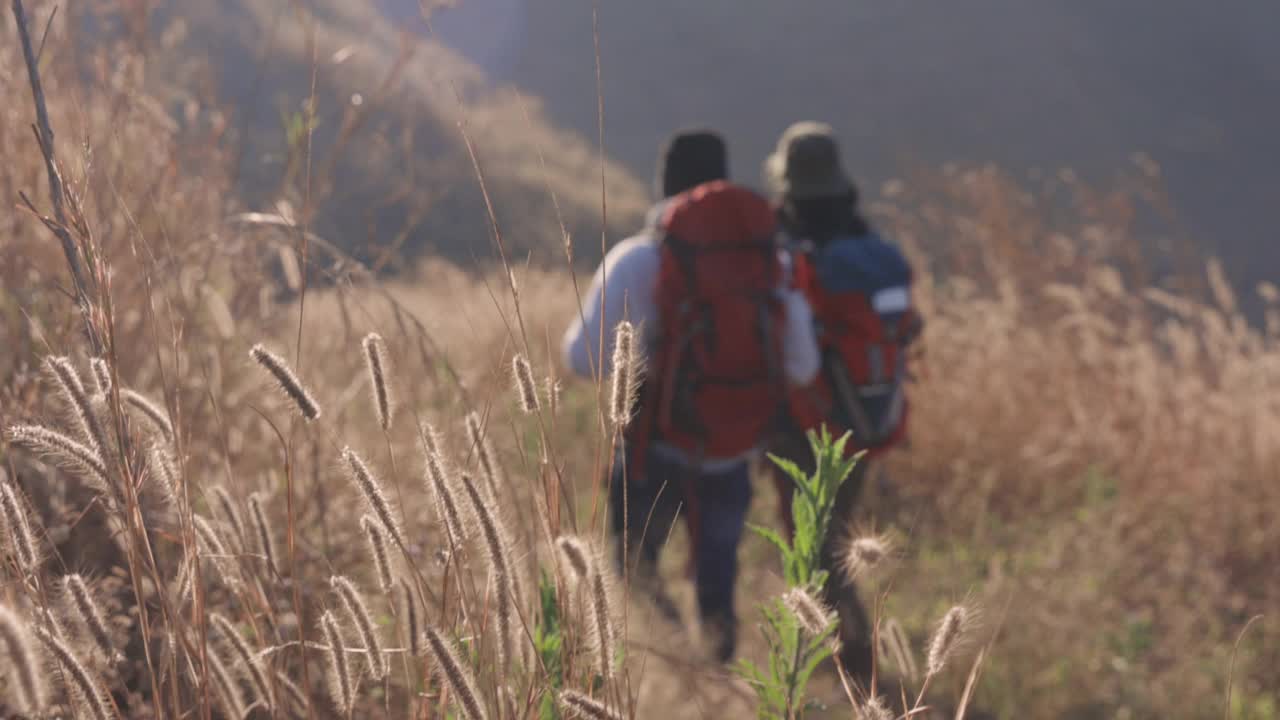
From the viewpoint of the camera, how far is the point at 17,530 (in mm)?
974

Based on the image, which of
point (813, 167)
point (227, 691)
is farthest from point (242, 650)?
point (813, 167)

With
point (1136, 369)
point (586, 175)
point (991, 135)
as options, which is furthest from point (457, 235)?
point (991, 135)

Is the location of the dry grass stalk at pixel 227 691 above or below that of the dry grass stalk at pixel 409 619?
below

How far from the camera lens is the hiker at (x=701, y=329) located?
10.6 feet

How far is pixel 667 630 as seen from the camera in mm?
3799

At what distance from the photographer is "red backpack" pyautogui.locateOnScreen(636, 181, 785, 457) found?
3.23 meters

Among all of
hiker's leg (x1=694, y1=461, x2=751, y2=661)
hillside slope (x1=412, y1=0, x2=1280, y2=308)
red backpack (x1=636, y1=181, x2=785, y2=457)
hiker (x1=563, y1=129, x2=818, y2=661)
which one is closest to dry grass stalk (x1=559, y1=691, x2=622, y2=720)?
hiker (x1=563, y1=129, x2=818, y2=661)

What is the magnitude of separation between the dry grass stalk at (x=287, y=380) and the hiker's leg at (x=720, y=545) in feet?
9.04

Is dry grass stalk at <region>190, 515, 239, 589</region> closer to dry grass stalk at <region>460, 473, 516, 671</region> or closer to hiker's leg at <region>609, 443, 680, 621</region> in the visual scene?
dry grass stalk at <region>460, 473, 516, 671</region>

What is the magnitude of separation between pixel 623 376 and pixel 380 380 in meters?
0.28

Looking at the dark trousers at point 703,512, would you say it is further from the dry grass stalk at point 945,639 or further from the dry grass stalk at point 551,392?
the dry grass stalk at point 945,639

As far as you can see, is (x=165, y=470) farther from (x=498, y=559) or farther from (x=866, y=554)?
(x=866, y=554)

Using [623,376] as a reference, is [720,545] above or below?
below

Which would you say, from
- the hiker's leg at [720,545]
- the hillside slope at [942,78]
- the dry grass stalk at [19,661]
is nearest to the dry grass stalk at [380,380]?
the dry grass stalk at [19,661]
